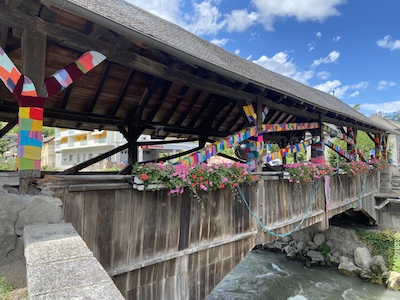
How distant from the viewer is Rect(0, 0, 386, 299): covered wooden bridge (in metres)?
2.56

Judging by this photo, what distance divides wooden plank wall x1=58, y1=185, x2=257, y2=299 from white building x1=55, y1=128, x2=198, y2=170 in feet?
58.3

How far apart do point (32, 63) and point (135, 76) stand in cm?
278

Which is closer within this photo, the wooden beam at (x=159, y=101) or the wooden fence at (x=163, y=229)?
the wooden fence at (x=163, y=229)

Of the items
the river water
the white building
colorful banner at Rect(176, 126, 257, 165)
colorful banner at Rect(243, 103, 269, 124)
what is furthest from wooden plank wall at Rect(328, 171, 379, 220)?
the white building

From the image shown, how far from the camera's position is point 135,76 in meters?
5.21

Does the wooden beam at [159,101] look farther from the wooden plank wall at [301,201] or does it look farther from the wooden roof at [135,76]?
the wooden plank wall at [301,201]

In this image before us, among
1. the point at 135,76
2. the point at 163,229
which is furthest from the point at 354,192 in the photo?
the point at 135,76

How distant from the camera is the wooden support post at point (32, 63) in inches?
95.9

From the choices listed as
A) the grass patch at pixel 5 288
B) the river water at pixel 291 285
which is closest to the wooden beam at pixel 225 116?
the river water at pixel 291 285

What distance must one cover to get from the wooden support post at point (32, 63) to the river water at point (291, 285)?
8.23m

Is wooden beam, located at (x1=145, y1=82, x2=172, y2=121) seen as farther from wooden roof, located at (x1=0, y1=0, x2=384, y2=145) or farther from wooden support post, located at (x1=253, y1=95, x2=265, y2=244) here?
wooden support post, located at (x1=253, y1=95, x2=265, y2=244)

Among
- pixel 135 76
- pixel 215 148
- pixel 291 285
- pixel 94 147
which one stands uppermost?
pixel 94 147

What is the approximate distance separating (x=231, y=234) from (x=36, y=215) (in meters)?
2.98

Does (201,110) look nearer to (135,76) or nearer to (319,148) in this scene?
(135,76)
